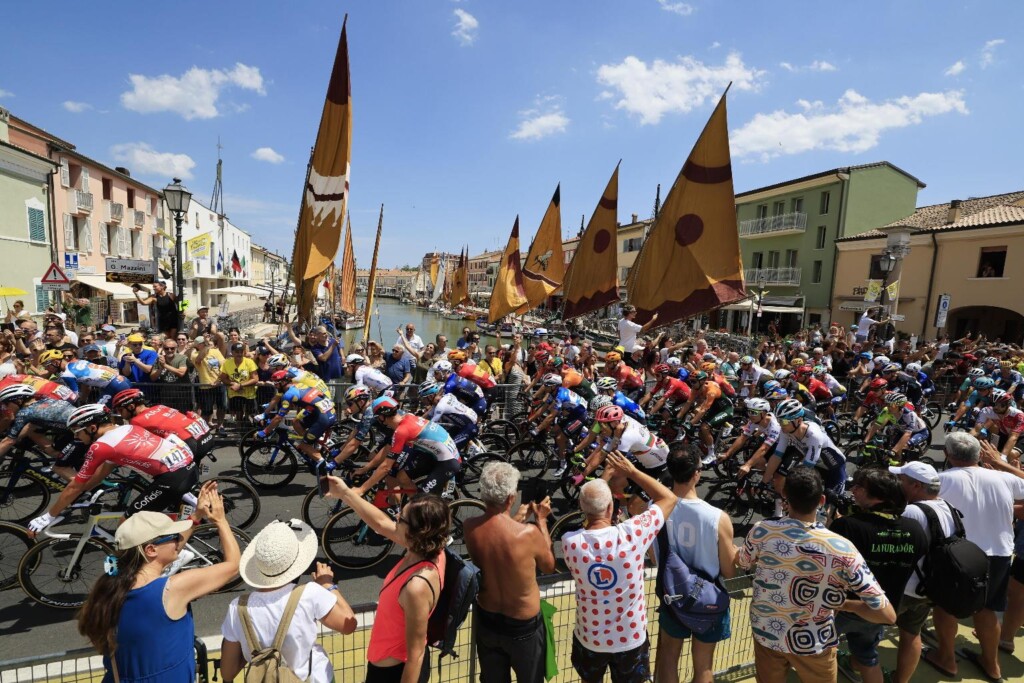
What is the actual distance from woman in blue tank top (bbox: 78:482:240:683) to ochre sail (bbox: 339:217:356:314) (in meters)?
17.8

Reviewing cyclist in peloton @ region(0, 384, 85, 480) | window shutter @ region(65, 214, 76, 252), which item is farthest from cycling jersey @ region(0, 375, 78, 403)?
window shutter @ region(65, 214, 76, 252)

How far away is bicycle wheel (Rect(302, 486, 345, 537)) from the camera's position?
17.9 feet

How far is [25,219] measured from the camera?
20391 millimetres

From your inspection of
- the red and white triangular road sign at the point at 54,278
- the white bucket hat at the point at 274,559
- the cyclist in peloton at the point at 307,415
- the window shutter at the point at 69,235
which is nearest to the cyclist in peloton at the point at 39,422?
the cyclist in peloton at the point at 307,415

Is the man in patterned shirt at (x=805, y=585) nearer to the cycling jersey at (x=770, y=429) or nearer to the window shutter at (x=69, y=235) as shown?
the cycling jersey at (x=770, y=429)

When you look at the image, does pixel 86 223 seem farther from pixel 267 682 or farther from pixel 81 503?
pixel 267 682

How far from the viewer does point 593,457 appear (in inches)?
212

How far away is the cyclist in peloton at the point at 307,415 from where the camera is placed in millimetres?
6438

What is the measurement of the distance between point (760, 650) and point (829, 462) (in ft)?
11.2

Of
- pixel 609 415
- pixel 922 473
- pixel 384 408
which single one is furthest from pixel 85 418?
pixel 922 473

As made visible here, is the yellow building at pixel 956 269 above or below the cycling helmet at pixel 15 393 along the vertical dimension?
above

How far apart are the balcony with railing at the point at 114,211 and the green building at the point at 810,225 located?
37.4 meters

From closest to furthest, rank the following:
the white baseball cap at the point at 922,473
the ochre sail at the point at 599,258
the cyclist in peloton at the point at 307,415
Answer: the white baseball cap at the point at 922,473, the cyclist in peloton at the point at 307,415, the ochre sail at the point at 599,258

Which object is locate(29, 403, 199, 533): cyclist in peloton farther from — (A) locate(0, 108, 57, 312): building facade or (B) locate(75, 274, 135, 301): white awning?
(B) locate(75, 274, 135, 301): white awning
